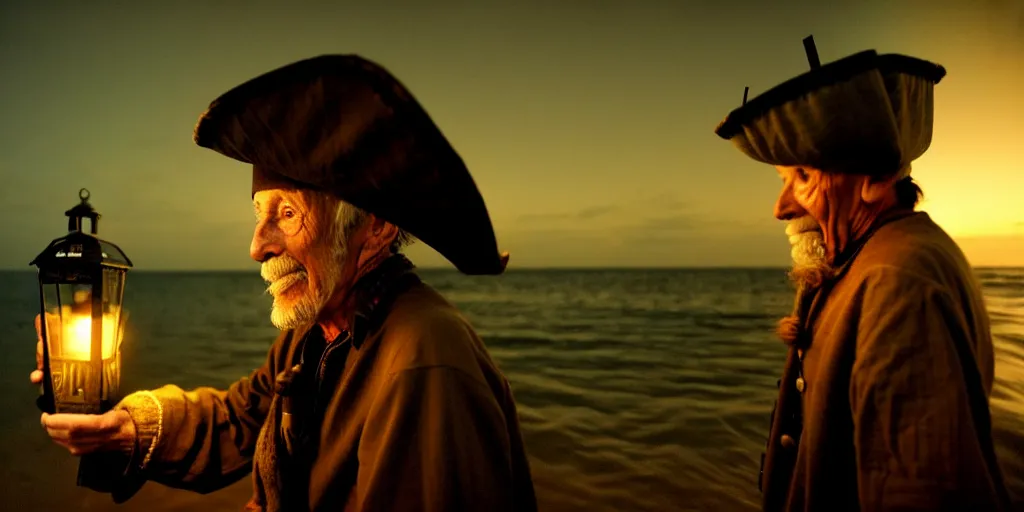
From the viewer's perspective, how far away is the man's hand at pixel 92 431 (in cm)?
172

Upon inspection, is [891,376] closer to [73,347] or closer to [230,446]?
[230,446]

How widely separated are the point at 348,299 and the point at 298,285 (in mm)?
149

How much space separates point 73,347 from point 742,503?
5133 mm

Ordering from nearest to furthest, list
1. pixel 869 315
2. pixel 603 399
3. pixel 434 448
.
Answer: pixel 434 448, pixel 869 315, pixel 603 399

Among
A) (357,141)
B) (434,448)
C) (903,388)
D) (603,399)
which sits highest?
(357,141)

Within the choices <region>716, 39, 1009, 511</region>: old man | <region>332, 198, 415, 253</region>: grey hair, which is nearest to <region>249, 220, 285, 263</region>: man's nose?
<region>332, 198, 415, 253</region>: grey hair

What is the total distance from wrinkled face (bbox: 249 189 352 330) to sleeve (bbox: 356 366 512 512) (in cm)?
45

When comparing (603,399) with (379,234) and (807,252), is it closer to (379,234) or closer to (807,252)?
(807,252)

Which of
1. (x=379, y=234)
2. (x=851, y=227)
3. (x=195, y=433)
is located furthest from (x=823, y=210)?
(x=195, y=433)

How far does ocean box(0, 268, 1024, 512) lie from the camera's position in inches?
217

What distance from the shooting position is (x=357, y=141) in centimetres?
141

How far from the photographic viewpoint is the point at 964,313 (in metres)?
1.62

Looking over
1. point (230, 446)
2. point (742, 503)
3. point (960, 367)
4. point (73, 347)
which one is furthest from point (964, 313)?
point (742, 503)

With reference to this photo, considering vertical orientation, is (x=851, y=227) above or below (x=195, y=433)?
above
